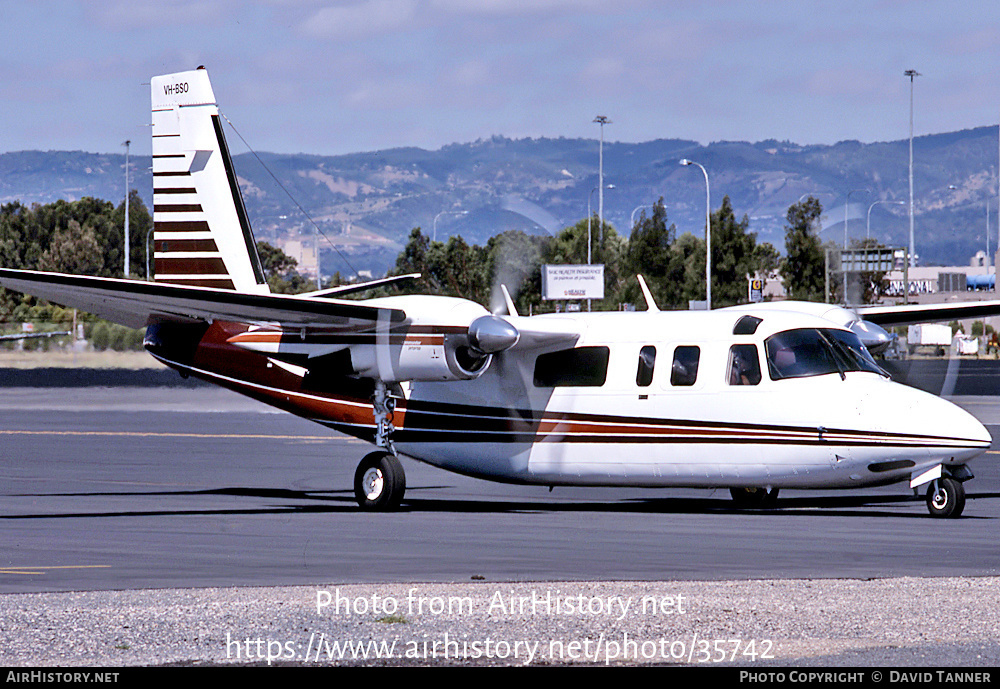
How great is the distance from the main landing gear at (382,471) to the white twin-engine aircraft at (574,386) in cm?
2

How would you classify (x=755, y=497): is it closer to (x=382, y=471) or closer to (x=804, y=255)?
(x=382, y=471)

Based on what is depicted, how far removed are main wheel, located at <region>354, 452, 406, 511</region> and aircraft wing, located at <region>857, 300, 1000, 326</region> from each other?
296 inches

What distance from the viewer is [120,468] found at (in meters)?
23.7

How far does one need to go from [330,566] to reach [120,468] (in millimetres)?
12328

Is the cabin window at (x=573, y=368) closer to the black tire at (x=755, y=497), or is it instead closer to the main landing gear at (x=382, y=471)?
the main landing gear at (x=382, y=471)

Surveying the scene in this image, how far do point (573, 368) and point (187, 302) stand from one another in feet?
17.3

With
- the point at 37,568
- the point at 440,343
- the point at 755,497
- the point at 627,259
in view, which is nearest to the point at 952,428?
the point at 755,497

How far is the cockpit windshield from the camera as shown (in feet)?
52.3

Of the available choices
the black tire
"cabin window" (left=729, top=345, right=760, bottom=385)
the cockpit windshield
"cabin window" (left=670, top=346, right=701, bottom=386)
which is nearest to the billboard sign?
the black tire

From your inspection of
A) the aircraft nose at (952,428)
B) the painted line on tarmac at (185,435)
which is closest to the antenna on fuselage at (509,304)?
the aircraft nose at (952,428)

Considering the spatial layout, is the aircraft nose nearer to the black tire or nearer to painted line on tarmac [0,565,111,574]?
the black tire

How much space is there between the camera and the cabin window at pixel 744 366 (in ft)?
53.5

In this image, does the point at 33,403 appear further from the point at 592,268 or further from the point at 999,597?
the point at 592,268

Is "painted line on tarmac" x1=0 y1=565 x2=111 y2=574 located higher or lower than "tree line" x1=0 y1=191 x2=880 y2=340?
lower
